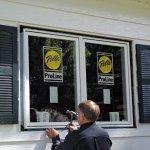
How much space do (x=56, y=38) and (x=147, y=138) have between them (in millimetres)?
2190

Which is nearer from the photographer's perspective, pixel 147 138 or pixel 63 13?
pixel 63 13

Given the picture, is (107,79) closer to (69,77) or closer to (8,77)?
(69,77)

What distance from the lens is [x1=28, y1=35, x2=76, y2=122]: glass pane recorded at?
245 inches

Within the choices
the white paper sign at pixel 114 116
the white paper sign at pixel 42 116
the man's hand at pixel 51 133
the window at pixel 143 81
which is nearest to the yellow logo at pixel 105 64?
the window at pixel 143 81

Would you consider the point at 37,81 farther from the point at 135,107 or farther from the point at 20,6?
the point at 135,107

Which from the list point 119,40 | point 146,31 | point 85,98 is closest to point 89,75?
point 85,98

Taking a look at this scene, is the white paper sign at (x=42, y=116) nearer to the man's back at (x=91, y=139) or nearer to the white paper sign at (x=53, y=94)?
the white paper sign at (x=53, y=94)

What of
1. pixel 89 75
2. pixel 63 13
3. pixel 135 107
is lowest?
pixel 135 107

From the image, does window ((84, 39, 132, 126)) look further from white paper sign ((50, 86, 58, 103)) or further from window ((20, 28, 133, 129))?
white paper sign ((50, 86, 58, 103))

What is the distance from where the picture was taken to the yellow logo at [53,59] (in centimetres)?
638

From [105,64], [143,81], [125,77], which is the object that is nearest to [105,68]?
[105,64]

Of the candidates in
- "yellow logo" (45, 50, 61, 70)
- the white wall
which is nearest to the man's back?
the white wall

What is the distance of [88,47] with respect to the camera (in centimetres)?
688

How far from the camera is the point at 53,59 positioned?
21.1 feet
